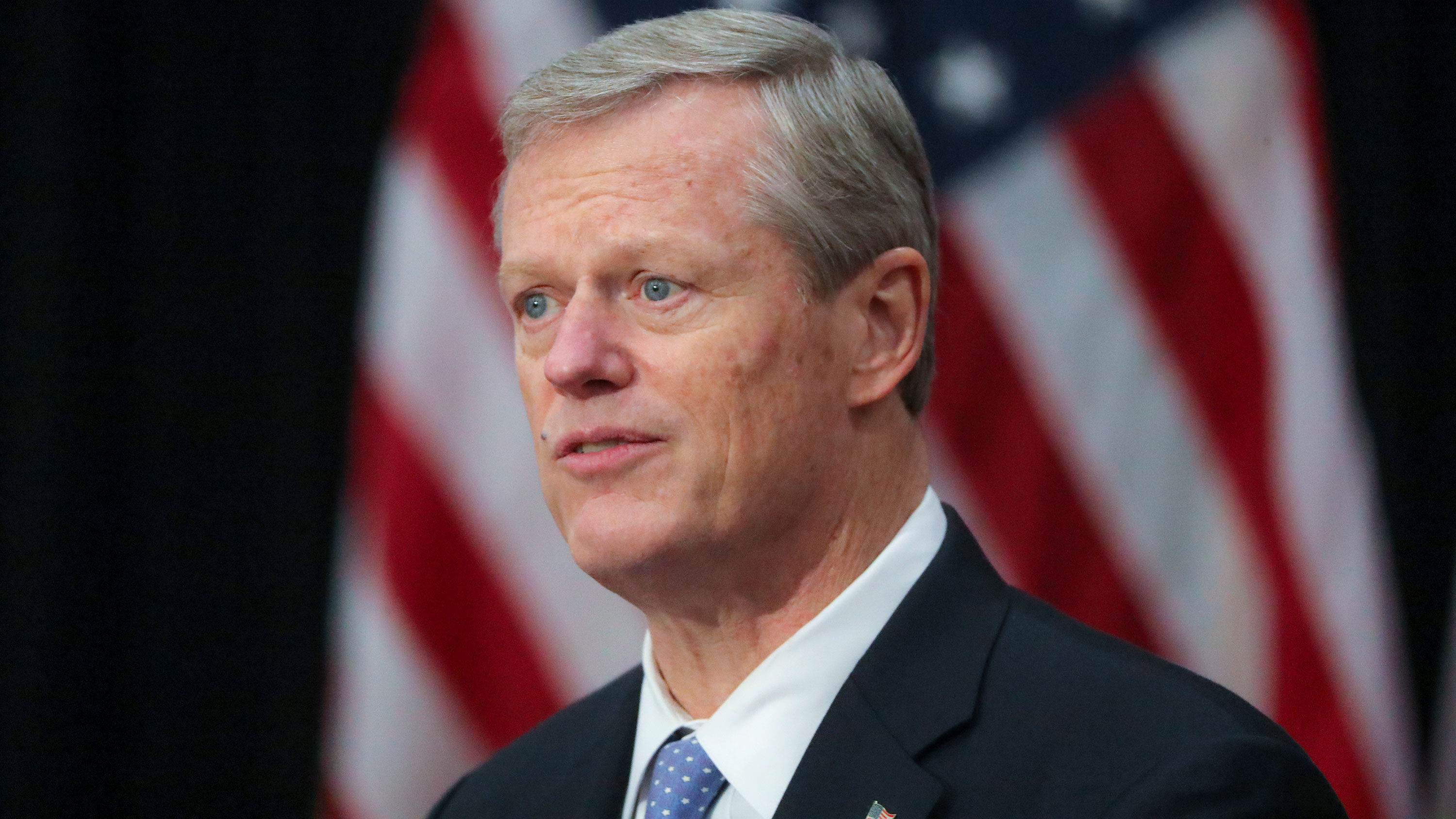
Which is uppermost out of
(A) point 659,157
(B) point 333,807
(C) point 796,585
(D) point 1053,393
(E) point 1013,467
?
(A) point 659,157

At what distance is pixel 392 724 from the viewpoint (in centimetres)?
263

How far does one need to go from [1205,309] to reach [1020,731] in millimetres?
1423

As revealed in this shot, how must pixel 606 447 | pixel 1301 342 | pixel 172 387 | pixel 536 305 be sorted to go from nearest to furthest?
pixel 606 447 → pixel 536 305 → pixel 1301 342 → pixel 172 387

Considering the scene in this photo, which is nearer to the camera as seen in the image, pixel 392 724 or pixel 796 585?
pixel 796 585

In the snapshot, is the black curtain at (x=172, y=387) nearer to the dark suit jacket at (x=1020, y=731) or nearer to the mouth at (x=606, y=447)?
the mouth at (x=606, y=447)

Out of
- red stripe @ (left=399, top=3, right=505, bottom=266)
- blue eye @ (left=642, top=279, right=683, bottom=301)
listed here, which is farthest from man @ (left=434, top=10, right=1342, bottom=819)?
red stripe @ (left=399, top=3, right=505, bottom=266)

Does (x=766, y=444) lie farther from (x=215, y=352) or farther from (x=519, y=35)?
(x=215, y=352)

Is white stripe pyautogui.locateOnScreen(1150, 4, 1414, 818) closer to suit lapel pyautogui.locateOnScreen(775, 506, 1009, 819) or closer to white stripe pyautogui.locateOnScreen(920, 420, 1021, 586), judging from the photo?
white stripe pyautogui.locateOnScreen(920, 420, 1021, 586)

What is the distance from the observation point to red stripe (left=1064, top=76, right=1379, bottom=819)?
2541 mm

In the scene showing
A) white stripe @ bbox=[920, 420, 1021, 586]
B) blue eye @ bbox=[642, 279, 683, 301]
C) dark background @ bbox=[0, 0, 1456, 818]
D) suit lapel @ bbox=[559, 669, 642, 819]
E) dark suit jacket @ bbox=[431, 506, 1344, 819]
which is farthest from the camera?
dark background @ bbox=[0, 0, 1456, 818]

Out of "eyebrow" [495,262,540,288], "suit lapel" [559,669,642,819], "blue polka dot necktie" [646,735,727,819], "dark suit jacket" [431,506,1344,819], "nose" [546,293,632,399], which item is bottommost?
"suit lapel" [559,669,642,819]

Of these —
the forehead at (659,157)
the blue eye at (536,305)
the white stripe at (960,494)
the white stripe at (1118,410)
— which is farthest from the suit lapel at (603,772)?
the white stripe at (1118,410)

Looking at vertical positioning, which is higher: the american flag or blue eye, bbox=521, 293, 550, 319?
blue eye, bbox=521, 293, 550, 319

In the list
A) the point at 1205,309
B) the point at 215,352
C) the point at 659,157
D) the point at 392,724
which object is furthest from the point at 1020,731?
the point at 215,352
